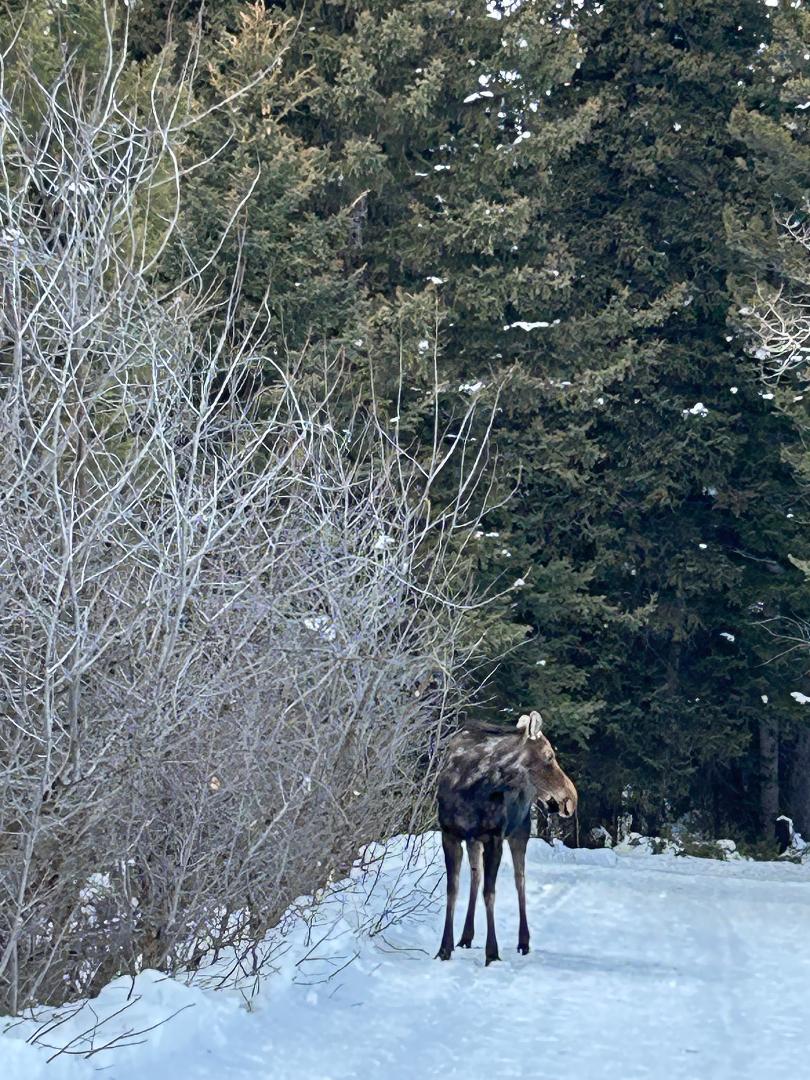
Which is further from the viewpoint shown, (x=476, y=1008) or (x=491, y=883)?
(x=491, y=883)

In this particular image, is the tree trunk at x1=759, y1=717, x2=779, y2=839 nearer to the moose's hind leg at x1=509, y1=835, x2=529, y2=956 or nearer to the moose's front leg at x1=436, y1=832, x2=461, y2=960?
the moose's hind leg at x1=509, y1=835, x2=529, y2=956

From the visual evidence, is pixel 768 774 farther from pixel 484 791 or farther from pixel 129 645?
pixel 129 645

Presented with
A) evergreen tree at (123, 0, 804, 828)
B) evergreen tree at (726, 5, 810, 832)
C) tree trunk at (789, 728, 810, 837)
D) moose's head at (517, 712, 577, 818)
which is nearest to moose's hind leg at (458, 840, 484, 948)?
moose's head at (517, 712, 577, 818)

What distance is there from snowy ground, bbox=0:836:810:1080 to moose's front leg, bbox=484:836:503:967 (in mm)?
112

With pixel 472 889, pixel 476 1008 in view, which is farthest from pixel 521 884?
pixel 476 1008

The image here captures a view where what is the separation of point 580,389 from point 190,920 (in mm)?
15332

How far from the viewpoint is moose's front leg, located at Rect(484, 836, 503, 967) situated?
11.2 meters

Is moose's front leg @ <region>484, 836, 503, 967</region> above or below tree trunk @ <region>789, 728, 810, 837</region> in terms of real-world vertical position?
below

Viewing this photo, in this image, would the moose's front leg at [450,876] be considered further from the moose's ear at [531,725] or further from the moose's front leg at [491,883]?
the moose's ear at [531,725]

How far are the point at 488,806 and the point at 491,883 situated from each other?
1.73ft

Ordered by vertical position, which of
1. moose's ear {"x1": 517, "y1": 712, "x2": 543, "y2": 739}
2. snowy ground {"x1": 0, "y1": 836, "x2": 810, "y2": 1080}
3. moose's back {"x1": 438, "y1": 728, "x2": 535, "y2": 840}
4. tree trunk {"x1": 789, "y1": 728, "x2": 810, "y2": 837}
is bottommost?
snowy ground {"x1": 0, "y1": 836, "x2": 810, "y2": 1080}

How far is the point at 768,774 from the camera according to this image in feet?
91.5

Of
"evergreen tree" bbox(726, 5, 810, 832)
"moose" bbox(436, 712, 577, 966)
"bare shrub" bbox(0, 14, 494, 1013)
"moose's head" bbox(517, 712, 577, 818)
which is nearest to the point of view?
"bare shrub" bbox(0, 14, 494, 1013)

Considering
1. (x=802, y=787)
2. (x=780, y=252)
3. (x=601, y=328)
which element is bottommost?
(x=802, y=787)
